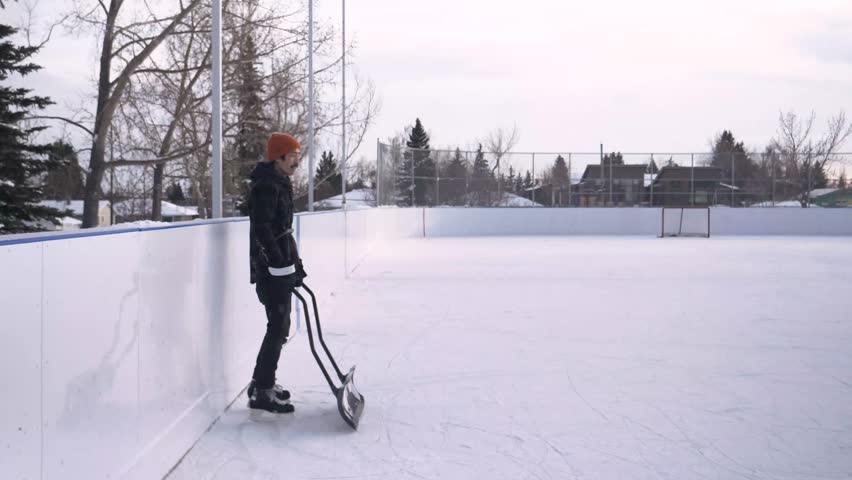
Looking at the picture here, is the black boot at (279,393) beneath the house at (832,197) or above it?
beneath

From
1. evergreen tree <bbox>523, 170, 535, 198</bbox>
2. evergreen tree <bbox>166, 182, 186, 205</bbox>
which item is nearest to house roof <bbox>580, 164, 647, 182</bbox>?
evergreen tree <bbox>523, 170, 535, 198</bbox>

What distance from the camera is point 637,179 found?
30.1 metres

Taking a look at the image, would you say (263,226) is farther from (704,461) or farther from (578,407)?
(704,461)

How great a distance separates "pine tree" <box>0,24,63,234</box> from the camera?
14328 mm

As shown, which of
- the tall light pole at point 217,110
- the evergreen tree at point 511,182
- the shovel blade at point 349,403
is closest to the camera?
the shovel blade at point 349,403

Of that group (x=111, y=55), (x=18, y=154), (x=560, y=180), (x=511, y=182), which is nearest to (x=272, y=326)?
(x=18, y=154)

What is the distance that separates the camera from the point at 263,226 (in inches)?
183

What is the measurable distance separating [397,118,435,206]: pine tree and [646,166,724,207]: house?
8.20 metres

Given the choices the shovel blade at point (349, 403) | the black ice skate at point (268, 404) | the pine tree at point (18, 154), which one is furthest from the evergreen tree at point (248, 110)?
the shovel blade at point (349, 403)

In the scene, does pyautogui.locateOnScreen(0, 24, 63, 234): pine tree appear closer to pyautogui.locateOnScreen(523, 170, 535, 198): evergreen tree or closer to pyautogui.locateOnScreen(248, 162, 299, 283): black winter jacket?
pyautogui.locateOnScreen(248, 162, 299, 283): black winter jacket

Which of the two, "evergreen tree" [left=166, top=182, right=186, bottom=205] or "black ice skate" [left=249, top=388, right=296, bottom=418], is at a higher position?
"evergreen tree" [left=166, top=182, right=186, bottom=205]

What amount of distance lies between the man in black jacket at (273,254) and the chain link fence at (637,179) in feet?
76.6

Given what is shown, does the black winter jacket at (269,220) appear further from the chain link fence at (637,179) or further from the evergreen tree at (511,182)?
the evergreen tree at (511,182)

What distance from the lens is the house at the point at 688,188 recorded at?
30078mm
